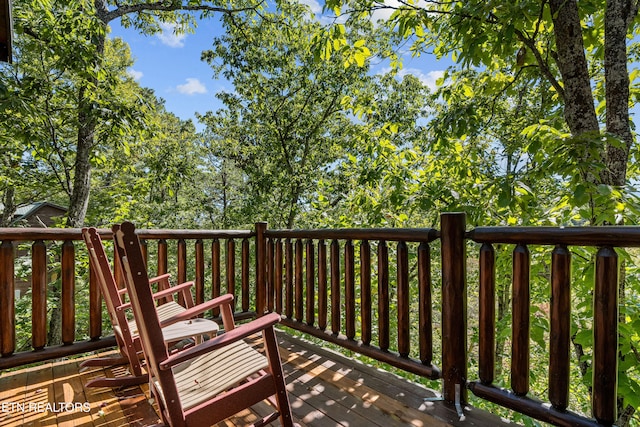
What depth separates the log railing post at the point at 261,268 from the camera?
3.33m

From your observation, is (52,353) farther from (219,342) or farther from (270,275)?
(219,342)

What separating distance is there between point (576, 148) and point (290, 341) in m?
2.59

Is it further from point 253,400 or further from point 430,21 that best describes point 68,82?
point 253,400

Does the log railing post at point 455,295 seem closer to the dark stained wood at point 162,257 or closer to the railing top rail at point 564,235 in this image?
the railing top rail at point 564,235

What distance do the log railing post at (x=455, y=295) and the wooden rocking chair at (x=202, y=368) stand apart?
939mm

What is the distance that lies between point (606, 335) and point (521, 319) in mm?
323

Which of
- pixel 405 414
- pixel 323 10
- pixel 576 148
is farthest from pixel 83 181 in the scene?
pixel 576 148

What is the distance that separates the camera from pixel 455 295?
71.2 inches

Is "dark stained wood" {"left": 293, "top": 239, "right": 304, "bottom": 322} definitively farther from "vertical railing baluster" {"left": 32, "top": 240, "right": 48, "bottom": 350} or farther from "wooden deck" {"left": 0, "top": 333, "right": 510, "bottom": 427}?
"vertical railing baluster" {"left": 32, "top": 240, "right": 48, "bottom": 350}

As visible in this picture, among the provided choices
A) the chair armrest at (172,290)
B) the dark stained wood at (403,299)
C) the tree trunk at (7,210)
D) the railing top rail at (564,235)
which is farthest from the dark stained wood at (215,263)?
the tree trunk at (7,210)

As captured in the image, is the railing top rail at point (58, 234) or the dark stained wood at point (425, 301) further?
the railing top rail at point (58, 234)

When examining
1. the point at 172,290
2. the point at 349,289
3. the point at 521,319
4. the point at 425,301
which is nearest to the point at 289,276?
the point at 349,289

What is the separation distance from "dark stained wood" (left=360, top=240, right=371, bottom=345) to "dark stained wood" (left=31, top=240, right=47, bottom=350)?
2173 mm

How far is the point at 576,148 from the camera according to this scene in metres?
2.07
